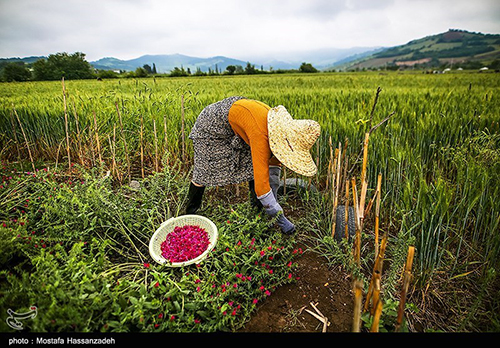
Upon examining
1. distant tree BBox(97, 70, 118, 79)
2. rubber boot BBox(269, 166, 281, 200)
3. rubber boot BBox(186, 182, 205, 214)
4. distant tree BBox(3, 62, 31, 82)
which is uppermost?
distant tree BBox(97, 70, 118, 79)

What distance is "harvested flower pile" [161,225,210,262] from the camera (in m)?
1.66

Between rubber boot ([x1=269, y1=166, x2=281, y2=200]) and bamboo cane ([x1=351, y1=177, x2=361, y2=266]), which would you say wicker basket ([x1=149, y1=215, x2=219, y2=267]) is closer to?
rubber boot ([x1=269, y1=166, x2=281, y2=200])

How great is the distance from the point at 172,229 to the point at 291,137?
1100mm

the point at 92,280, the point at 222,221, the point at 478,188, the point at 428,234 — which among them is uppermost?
the point at 478,188

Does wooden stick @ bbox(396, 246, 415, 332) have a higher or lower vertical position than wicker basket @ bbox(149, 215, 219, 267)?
higher

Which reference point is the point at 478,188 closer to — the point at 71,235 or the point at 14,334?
the point at 14,334

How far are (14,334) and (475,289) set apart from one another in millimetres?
2252

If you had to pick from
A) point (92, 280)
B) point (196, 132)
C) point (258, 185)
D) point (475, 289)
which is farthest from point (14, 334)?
point (475, 289)

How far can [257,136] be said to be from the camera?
5.21 feet

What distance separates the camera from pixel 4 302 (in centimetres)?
111

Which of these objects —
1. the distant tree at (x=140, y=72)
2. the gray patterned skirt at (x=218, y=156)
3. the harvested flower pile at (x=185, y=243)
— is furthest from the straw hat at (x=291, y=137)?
the distant tree at (x=140, y=72)

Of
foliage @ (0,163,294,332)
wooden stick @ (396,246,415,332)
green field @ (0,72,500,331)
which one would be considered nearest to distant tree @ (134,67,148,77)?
green field @ (0,72,500,331)

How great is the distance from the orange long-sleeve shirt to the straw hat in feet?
0.17

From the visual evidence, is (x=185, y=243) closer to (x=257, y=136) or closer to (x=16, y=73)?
(x=257, y=136)
